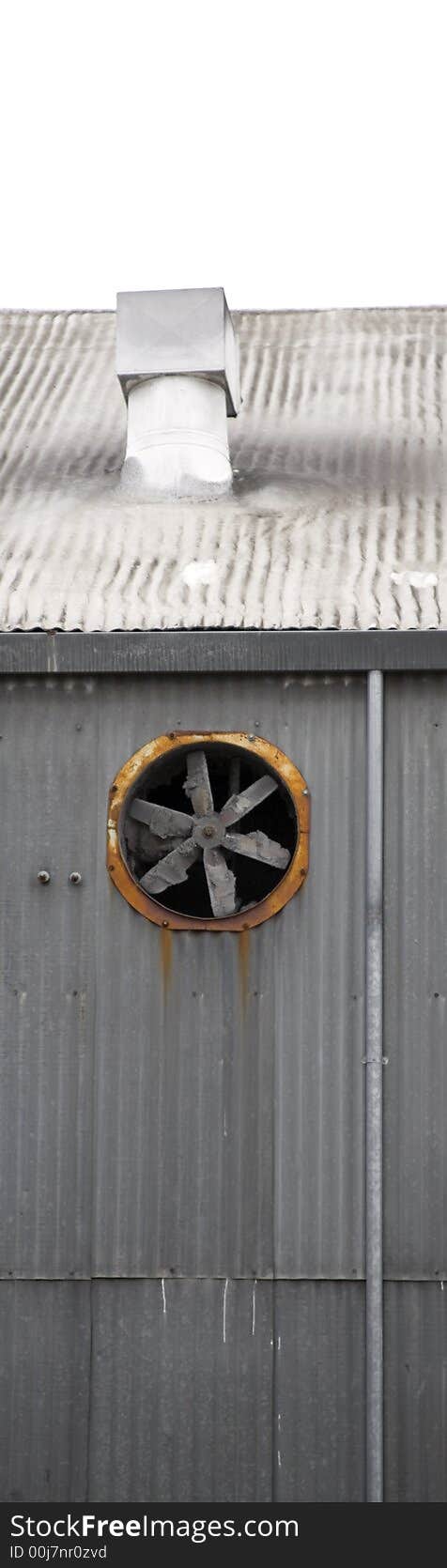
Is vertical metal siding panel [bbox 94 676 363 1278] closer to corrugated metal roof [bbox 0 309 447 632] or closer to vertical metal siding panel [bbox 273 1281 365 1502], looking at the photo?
vertical metal siding panel [bbox 273 1281 365 1502]

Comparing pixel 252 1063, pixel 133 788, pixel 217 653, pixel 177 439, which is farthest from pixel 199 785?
pixel 177 439

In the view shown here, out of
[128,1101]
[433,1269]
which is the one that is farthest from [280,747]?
[433,1269]

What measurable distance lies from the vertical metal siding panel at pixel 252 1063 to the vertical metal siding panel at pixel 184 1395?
24 cm

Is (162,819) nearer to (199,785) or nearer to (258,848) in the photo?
(199,785)

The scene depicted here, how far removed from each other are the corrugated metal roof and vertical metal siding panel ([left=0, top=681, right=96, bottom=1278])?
0.74m

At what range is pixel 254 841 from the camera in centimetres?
1199

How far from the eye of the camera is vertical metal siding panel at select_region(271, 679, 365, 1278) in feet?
38.5

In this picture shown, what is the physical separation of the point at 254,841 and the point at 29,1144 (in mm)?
2409

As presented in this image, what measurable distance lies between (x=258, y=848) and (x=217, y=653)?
50.2 inches

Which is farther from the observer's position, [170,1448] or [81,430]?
[81,430]

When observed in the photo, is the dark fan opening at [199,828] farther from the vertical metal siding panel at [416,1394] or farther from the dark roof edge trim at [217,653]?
the vertical metal siding panel at [416,1394]

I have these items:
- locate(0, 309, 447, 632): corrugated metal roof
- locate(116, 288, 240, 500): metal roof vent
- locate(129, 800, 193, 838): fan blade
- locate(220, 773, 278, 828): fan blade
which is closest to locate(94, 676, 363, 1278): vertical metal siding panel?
locate(220, 773, 278, 828): fan blade

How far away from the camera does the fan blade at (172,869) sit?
12.0 meters
